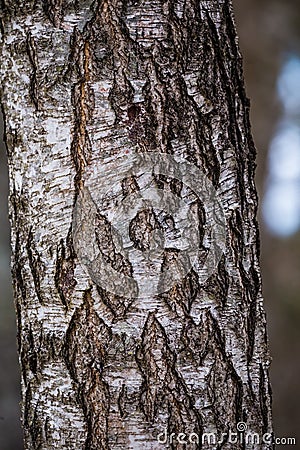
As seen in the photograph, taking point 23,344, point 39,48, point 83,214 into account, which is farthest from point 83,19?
point 23,344

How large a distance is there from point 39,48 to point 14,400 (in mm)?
2639

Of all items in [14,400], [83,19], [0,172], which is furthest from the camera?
[0,172]

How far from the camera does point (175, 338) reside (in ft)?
3.20

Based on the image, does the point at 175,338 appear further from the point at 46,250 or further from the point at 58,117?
the point at 58,117
